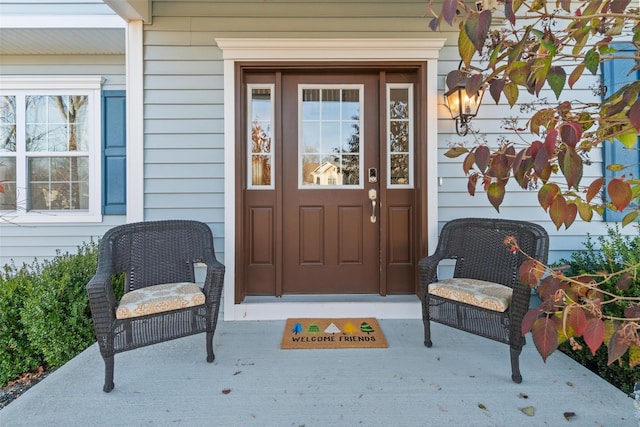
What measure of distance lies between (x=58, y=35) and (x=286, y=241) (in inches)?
115

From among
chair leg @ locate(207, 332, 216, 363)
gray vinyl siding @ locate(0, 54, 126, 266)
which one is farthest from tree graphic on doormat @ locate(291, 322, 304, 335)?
gray vinyl siding @ locate(0, 54, 126, 266)

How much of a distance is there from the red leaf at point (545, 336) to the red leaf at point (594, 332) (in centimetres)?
6

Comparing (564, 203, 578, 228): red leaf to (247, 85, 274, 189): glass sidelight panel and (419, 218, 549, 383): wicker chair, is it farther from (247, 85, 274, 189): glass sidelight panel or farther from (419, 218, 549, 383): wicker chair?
(247, 85, 274, 189): glass sidelight panel

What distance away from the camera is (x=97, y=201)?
11.4 ft

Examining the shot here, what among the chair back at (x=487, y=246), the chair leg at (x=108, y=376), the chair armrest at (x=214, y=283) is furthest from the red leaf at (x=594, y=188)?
the chair leg at (x=108, y=376)

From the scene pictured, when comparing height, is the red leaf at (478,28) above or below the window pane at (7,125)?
below

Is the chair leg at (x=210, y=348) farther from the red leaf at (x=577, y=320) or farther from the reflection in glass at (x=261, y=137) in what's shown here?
the red leaf at (x=577, y=320)

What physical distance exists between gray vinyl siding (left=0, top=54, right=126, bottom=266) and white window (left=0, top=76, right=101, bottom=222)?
0.16 meters

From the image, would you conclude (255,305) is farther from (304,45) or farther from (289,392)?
(304,45)

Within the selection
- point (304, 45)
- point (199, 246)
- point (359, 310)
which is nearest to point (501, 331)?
point (359, 310)

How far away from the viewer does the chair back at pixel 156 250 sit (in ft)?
7.22

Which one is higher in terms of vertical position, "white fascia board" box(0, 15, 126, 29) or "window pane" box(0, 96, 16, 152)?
"white fascia board" box(0, 15, 126, 29)

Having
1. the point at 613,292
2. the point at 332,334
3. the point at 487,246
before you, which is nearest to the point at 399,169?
the point at 487,246

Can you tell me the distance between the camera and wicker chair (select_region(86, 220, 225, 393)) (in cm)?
176
